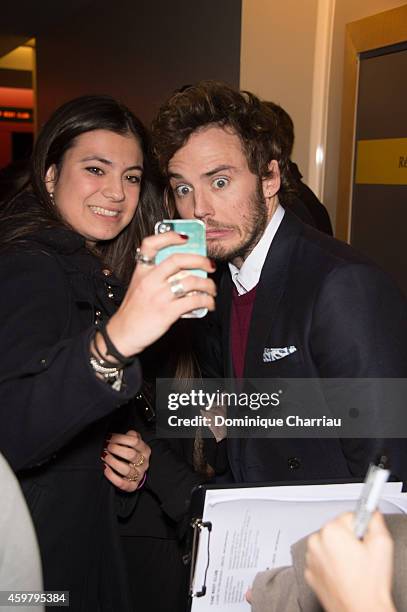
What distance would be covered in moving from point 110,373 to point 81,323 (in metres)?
0.33

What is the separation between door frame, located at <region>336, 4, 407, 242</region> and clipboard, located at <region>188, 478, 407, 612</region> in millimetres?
→ 2463

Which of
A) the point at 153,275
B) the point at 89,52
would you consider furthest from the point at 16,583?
the point at 89,52

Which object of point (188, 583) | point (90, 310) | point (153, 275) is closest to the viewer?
point (153, 275)

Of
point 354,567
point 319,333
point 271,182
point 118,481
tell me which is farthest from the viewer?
point 271,182

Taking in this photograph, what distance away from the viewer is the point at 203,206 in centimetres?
177

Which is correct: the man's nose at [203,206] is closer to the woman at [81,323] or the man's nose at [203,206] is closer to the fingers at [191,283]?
the woman at [81,323]

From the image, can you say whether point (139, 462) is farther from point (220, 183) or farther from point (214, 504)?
point (220, 183)

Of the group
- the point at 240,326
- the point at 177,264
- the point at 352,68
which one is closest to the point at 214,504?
the point at 177,264

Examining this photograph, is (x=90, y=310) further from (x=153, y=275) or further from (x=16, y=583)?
(x=16, y=583)

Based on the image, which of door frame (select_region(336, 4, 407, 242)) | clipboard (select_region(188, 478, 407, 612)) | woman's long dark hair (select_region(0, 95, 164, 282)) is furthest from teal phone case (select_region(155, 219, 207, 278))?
door frame (select_region(336, 4, 407, 242))

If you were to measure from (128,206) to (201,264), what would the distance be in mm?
843

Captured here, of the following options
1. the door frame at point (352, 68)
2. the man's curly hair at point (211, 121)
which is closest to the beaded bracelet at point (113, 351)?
the man's curly hair at point (211, 121)

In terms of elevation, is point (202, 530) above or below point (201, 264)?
below

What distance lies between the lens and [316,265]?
1.58 meters
